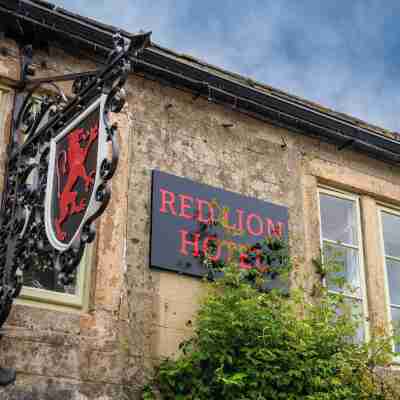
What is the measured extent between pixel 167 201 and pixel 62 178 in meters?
1.97

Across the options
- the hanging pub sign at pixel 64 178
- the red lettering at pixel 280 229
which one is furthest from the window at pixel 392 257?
the hanging pub sign at pixel 64 178

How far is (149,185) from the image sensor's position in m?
7.27

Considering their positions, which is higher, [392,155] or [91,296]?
[392,155]

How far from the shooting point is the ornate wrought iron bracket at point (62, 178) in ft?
16.2

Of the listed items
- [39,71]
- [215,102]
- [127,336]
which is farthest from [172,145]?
[127,336]

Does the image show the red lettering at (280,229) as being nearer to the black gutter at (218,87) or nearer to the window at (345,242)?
the window at (345,242)

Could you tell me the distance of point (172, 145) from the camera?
24.9 ft

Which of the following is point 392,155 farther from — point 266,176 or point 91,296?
point 91,296

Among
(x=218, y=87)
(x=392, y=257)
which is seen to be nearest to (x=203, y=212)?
(x=218, y=87)

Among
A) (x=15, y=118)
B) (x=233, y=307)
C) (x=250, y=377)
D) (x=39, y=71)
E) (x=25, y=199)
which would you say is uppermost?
(x=39, y=71)

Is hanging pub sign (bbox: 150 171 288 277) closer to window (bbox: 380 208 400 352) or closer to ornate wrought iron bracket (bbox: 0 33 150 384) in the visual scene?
ornate wrought iron bracket (bbox: 0 33 150 384)

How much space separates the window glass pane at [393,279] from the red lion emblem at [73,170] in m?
4.36

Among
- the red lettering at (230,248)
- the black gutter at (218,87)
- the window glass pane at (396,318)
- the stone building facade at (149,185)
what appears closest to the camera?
the stone building facade at (149,185)

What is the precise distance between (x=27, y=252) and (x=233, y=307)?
199cm
